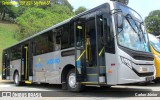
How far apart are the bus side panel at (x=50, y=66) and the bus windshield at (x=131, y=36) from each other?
103 inches

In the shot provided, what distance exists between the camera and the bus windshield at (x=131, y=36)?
9.16 meters

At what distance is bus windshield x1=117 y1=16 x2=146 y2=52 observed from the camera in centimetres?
916

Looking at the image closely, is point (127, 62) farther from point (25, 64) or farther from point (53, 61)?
point (25, 64)

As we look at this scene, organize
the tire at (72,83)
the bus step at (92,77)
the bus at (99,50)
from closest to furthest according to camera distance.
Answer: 1. the bus at (99,50)
2. the bus step at (92,77)
3. the tire at (72,83)

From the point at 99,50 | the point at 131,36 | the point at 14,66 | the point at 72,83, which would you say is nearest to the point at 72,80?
the point at 72,83

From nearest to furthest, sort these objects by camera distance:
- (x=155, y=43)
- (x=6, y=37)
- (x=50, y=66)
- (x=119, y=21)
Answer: (x=119, y=21) < (x=50, y=66) < (x=155, y=43) < (x=6, y=37)

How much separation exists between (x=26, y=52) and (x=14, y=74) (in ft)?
9.22

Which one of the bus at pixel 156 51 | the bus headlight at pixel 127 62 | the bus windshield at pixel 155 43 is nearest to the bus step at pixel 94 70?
the bus headlight at pixel 127 62

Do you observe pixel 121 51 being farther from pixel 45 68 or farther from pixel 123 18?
pixel 45 68

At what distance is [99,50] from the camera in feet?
31.3

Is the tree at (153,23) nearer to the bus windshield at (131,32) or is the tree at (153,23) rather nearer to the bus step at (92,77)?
the bus windshield at (131,32)

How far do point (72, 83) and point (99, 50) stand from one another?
230 cm

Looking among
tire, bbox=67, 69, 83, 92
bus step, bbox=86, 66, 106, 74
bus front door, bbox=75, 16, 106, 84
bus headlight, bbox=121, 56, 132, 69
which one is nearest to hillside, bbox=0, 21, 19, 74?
tire, bbox=67, 69, 83, 92

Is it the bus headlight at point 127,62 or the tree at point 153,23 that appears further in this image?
the tree at point 153,23
